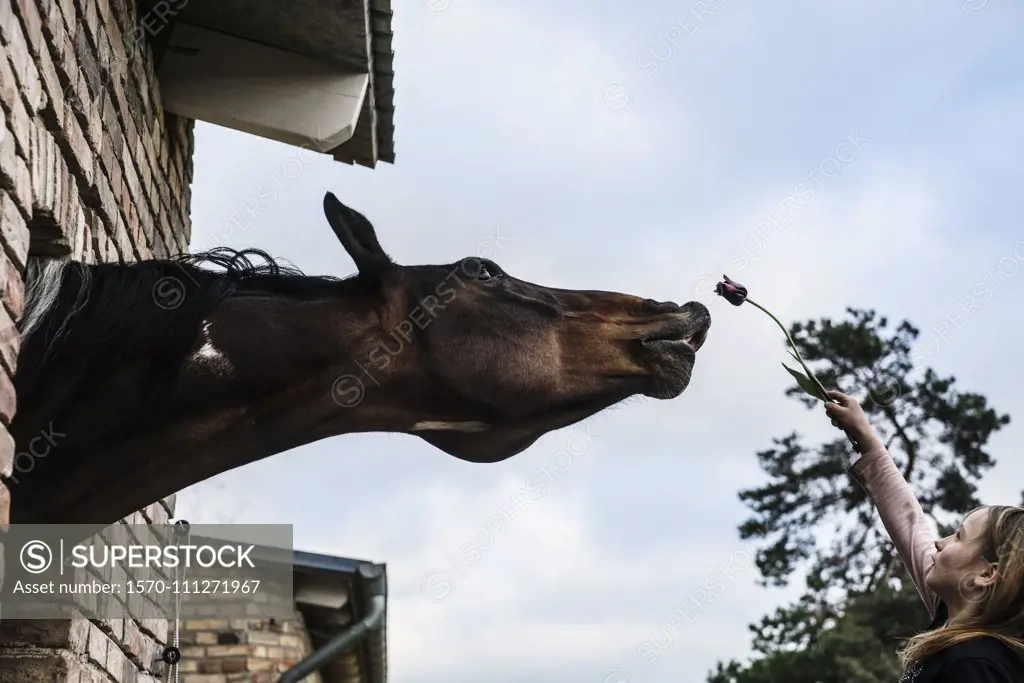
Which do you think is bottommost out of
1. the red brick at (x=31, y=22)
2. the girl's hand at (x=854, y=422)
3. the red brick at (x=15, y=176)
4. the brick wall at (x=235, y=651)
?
the girl's hand at (x=854, y=422)

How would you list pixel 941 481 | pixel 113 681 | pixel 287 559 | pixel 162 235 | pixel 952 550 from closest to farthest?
pixel 952 550 → pixel 113 681 → pixel 162 235 → pixel 287 559 → pixel 941 481

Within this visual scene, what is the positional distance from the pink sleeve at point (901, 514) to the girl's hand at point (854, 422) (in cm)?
2

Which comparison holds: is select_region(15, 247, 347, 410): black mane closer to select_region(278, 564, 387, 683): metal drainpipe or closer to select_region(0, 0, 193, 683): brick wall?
select_region(0, 0, 193, 683): brick wall

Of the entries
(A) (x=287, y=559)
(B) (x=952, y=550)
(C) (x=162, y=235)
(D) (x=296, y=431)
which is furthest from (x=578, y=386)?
(A) (x=287, y=559)

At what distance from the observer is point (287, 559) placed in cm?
580

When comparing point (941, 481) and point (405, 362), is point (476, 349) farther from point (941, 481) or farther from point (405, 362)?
point (941, 481)

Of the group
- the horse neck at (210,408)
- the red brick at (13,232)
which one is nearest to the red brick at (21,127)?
the red brick at (13,232)

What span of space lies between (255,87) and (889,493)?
2482 millimetres

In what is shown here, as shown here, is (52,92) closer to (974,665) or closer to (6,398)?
(6,398)

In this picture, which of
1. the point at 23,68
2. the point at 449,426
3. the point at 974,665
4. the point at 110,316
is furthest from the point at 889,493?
the point at 23,68

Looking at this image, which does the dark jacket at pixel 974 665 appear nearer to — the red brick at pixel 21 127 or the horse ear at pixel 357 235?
the horse ear at pixel 357 235

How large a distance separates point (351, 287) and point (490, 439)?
1.59ft

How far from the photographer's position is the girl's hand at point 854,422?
8.62 feet

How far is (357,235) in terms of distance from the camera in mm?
2793
